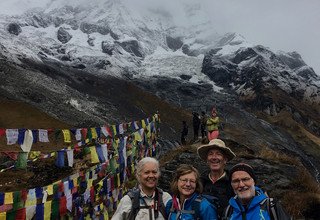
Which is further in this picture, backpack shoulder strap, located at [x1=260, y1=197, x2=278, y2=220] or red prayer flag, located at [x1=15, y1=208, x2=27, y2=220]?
red prayer flag, located at [x1=15, y1=208, x2=27, y2=220]

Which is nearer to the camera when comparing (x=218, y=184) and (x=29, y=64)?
(x=218, y=184)

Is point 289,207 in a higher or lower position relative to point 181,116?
lower

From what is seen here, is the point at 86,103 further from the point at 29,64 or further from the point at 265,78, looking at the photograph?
the point at 265,78

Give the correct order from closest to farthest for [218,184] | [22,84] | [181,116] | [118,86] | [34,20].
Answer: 1. [218,184]
2. [22,84]
3. [181,116]
4. [118,86]
5. [34,20]

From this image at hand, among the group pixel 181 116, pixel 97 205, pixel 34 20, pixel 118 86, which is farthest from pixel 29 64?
pixel 34 20

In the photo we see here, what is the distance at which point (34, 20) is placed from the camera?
195 m

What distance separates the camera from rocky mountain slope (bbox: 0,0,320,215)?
53875mm

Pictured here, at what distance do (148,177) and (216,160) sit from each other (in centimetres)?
120

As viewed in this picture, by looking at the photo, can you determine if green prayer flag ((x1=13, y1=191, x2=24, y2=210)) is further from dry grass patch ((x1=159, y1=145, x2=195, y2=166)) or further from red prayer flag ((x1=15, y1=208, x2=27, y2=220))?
dry grass patch ((x1=159, y1=145, x2=195, y2=166))

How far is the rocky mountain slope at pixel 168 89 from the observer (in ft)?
177

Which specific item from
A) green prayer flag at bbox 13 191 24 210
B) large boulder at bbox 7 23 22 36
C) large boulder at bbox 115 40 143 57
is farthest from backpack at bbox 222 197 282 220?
large boulder at bbox 115 40 143 57

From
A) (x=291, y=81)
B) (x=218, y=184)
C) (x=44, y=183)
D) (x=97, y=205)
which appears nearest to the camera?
(x=218, y=184)

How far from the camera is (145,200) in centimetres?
578

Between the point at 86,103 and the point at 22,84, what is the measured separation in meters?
9.35
